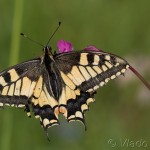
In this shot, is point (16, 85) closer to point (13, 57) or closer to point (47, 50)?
point (47, 50)

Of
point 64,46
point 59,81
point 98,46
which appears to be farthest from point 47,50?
point 98,46

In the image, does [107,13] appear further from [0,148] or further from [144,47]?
[0,148]

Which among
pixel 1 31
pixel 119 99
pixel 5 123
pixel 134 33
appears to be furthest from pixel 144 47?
pixel 5 123

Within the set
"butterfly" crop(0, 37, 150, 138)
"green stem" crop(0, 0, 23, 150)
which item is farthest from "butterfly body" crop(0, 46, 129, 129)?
"green stem" crop(0, 0, 23, 150)

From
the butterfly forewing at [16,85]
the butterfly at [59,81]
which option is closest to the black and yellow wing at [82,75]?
the butterfly at [59,81]

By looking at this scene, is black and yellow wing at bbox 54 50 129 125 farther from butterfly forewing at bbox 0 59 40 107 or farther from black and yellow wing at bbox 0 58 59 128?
butterfly forewing at bbox 0 59 40 107

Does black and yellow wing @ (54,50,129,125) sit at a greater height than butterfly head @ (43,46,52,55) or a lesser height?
lesser

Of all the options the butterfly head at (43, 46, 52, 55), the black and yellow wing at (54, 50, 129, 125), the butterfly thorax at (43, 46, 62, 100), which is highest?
the butterfly head at (43, 46, 52, 55)
